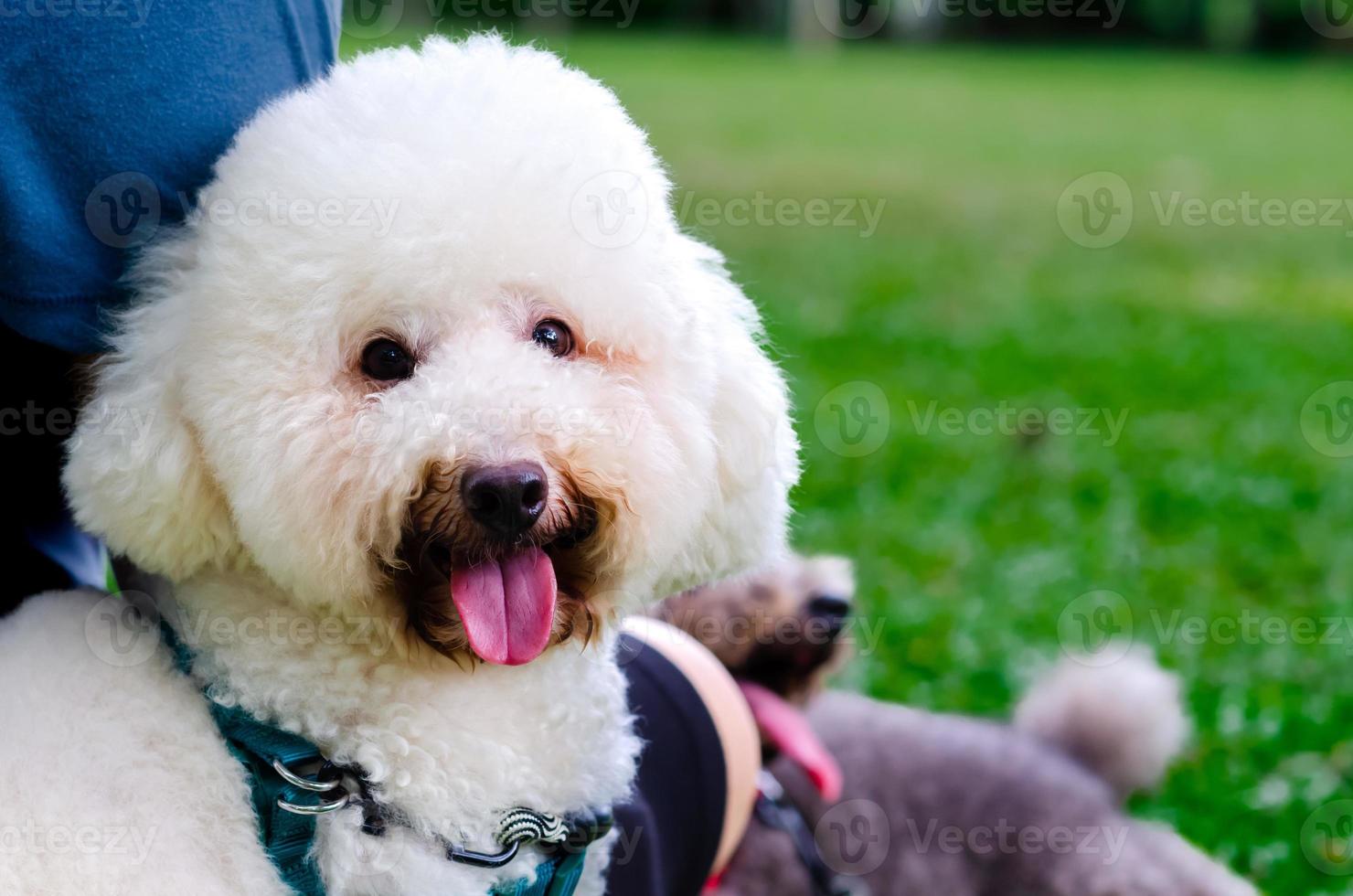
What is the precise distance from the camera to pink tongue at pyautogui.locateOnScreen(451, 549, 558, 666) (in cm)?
124

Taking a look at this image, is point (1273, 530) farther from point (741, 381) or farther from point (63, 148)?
point (63, 148)

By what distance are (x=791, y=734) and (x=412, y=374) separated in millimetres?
931

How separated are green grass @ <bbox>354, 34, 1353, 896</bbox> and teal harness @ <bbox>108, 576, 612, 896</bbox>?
822 millimetres

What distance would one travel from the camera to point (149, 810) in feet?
3.84

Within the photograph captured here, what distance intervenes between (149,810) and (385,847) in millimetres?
221

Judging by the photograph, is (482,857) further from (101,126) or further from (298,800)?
(101,126)

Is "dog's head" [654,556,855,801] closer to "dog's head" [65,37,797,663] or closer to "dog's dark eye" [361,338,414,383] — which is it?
"dog's head" [65,37,797,663]

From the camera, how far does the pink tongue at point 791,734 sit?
189 cm

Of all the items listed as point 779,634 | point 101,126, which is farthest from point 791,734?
point 101,126

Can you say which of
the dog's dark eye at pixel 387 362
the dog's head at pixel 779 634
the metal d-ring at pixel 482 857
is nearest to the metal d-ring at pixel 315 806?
the metal d-ring at pixel 482 857

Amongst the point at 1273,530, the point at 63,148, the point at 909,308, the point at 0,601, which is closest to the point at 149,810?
the point at 0,601

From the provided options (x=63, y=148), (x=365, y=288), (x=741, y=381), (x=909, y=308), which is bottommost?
(x=909, y=308)

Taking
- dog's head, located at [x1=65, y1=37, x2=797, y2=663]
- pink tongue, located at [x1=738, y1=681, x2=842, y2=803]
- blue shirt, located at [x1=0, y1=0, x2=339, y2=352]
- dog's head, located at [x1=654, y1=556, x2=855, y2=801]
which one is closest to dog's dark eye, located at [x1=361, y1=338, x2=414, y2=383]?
dog's head, located at [x1=65, y1=37, x2=797, y2=663]

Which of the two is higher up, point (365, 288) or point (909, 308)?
point (365, 288)
